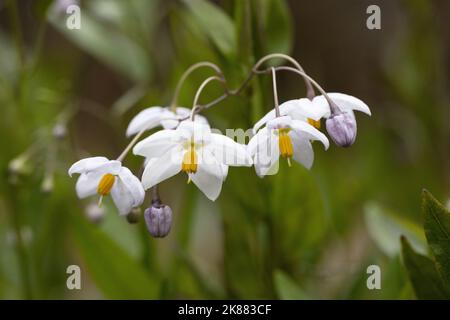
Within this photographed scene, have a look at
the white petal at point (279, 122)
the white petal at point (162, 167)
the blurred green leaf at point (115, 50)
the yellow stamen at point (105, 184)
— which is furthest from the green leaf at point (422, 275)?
the blurred green leaf at point (115, 50)

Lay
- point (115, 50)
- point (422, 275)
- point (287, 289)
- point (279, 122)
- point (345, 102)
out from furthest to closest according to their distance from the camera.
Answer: point (115, 50)
point (287, 289)
point (422, 275)
point (345, 102)
point (279, 122)

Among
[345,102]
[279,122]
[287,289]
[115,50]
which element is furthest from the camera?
[115,50]

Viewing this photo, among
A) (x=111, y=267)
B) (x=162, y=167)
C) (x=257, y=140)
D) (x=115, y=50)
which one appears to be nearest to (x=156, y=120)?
(x=162, y=167)

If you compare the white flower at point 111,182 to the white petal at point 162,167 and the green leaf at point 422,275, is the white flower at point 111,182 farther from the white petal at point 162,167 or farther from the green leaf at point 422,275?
the green leaf at point 422,275

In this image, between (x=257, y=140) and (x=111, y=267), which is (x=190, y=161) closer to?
(x=257, y=140)

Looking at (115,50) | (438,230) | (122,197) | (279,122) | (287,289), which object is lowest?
(287,289)

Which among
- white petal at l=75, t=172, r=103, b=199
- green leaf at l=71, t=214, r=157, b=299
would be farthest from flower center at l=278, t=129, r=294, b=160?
green leaf at l=71, t=214, r=157, b=299
